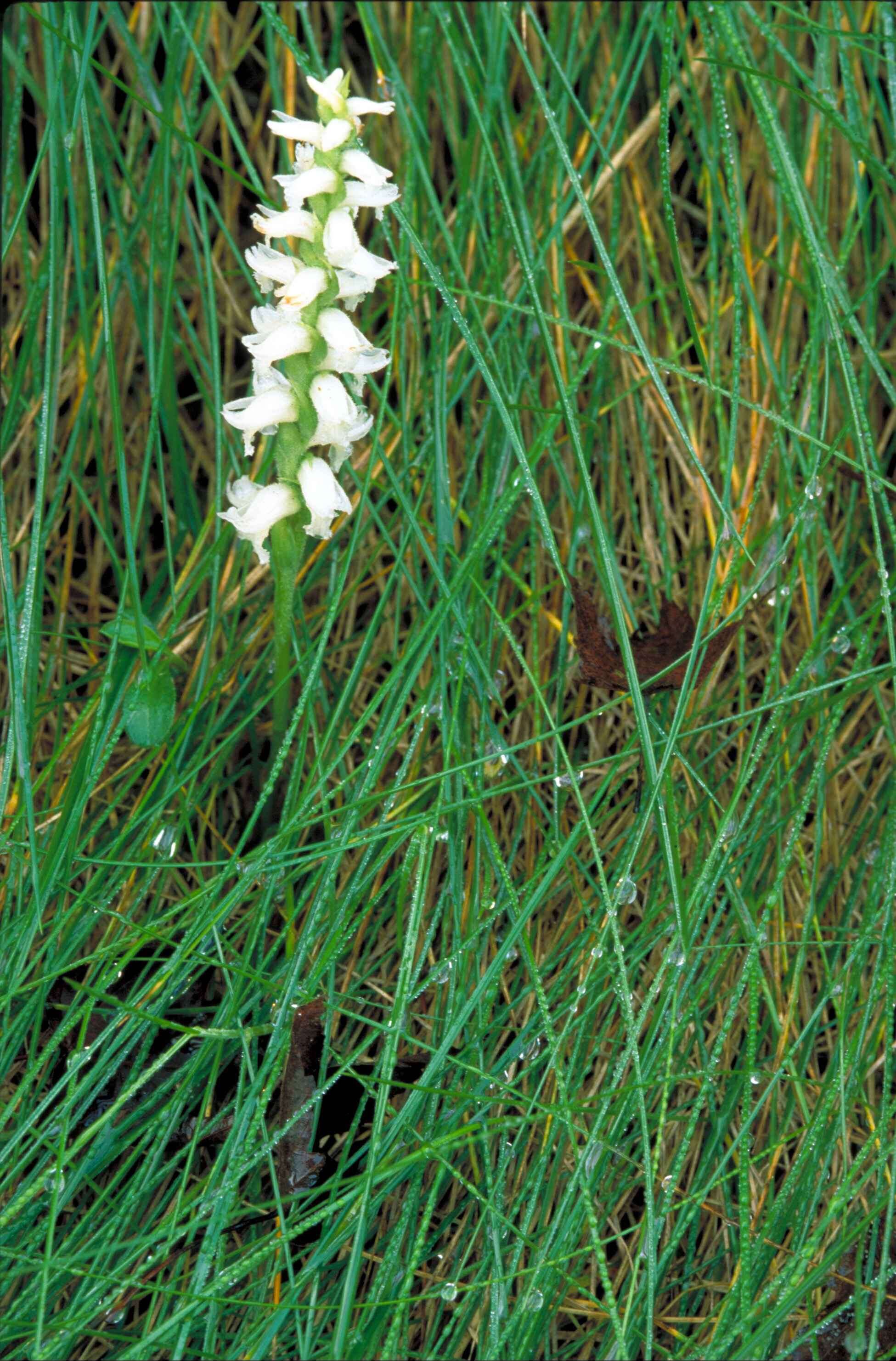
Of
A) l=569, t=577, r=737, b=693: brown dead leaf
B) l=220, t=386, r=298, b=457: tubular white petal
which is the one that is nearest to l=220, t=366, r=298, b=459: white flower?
l=220, t=386, r=298, b=457: tubular white petal

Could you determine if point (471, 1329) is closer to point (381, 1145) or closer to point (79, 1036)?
point (381, 1145)

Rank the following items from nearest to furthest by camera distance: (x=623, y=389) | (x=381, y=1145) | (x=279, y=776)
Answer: (x=381, y=1145), (x=279, y=776), (x=623, y=389)

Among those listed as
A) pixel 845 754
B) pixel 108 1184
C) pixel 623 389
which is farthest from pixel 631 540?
pixel 108 1184

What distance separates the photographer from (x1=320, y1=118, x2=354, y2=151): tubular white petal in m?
0.98

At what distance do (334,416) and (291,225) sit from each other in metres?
0.15

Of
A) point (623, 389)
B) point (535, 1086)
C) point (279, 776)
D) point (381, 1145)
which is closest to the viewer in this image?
point (381, 1145)

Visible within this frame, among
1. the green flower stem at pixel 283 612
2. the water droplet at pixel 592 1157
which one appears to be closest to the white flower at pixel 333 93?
the green flower stem at pixel 283 612

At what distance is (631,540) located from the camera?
1562 mm

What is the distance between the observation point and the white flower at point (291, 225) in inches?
38.7

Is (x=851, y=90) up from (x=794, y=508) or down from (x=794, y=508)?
up

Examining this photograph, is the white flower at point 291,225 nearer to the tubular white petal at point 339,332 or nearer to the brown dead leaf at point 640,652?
the tubular white petal at point 339,332

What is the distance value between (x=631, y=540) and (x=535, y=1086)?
71 centimetres

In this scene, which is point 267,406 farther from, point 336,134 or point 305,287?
point 336,134

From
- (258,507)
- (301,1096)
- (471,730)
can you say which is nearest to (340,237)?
(258,507)
